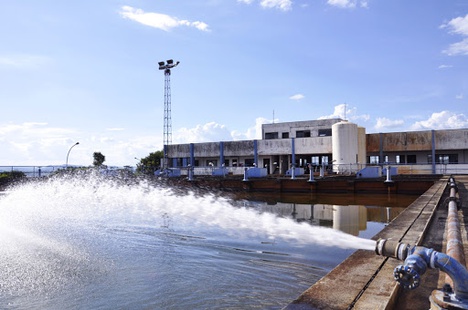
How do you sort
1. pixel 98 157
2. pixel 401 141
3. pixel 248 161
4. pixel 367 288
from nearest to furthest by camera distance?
pixel 367 288, pixel 401 141, pixel 248 161, pixel 98 157

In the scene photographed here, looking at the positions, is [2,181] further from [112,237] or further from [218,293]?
[218,293]

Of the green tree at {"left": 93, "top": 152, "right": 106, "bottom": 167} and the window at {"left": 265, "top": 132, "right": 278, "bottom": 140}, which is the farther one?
the green tree at {"left": 93, "top": 152, "right": 106, "bottom": 167}

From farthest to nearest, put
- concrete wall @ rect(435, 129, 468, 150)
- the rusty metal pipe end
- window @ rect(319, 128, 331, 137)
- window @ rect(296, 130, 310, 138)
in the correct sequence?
window @ rect(296, 130, 310, 138), window @ rect(319, 128, 331, 137), concrete wall @ rect(435, 129, 468, 150), the rusty metal pipe end

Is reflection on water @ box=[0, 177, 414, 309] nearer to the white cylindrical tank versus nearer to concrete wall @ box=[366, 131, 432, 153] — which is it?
the white cylindrical tank

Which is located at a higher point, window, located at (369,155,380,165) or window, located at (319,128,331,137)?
window, located at (319,128,331,137)

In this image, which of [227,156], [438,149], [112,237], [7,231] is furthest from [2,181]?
[438,149]

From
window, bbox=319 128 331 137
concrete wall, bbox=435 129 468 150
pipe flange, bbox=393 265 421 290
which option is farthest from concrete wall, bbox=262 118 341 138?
pipe flange, bbox=393 265 421 290

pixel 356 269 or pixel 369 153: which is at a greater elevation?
pixel 369 153

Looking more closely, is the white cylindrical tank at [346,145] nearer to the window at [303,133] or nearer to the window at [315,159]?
the window at [315,159]

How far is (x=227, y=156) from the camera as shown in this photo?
46.4 meters

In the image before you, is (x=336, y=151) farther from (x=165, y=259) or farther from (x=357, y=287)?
(x=357, y=287)

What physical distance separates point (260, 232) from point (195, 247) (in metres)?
2.76

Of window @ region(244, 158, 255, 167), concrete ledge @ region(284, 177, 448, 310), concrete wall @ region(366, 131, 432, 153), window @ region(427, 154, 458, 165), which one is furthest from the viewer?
window @ region(244, 158, 255, 167)

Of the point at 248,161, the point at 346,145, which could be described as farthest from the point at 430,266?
the point at 248,161
